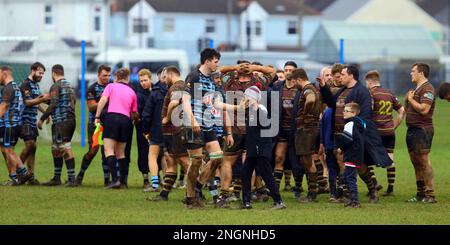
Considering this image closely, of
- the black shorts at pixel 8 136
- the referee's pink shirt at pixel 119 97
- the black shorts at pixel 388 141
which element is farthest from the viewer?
the black shorts at pixel 8 136

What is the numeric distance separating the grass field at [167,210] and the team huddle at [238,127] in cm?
36

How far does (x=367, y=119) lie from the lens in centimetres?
1548

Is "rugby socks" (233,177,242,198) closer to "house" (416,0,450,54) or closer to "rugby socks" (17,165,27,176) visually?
"rugby socks" (17,165,27,176)

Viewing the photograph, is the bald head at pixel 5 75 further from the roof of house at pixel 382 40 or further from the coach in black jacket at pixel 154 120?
the roof of house at pixel 382 40

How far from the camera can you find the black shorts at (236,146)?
15.0 meters

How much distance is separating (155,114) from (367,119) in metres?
3.68

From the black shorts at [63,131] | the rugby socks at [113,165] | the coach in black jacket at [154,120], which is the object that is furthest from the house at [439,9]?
the coach in black jacket at [154,120]

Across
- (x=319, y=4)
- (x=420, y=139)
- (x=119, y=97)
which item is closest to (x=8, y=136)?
(x=119, y=97)

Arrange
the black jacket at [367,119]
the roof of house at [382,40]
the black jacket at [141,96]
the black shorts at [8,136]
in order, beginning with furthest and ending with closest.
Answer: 1. the roof of house at [382,40]
2. the black shorts at [8,136]
3. the black jacket at [141,96]
4. the black jacket at [367,119]

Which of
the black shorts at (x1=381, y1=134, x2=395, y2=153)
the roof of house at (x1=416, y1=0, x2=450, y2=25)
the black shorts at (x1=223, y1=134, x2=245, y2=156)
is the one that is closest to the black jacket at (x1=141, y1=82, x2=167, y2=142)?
the black shorts at (x1=223, y1=134, x2=245, y2=156)

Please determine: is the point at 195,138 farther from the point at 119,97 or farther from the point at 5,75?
the point at 5,75

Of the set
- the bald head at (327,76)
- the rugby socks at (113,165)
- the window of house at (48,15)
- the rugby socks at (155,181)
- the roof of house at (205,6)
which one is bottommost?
the rugby socks at (155,181)

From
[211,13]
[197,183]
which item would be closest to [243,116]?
[197,183]

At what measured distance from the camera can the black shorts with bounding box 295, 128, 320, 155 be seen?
52.7ft
